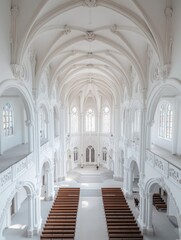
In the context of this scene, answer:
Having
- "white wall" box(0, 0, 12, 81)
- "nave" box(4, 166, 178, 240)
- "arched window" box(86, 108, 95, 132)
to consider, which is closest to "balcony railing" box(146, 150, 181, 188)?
"nave" box(4, 166, 178, 240)

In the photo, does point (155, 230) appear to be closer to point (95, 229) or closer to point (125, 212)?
point (125, 212)

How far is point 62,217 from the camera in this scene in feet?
57.6

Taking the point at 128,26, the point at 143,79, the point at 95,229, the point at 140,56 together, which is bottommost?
the point at 95,229

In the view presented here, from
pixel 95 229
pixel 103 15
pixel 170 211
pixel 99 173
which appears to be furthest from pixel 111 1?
pixel 99 173

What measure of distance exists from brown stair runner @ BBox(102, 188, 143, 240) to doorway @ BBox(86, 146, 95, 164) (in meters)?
12.1

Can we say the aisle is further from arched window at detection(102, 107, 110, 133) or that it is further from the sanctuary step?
arched window at detection(102, 107, 110, 133)

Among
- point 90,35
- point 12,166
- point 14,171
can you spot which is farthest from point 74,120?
point 12,166

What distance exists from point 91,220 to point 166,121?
10763 millimetres

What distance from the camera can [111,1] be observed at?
11.4 m

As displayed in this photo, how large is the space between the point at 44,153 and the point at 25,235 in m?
6.47

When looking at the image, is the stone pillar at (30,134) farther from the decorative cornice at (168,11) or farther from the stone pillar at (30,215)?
the decorative cornice at (168,11)

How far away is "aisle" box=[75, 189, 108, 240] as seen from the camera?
15.6 meters

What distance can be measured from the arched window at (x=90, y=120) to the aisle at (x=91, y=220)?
14.5 metres

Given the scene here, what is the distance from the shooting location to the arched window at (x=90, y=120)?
119 feet
